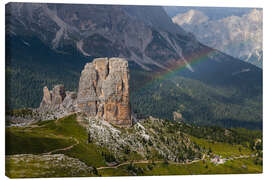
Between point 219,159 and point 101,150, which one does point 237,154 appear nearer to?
point 219,159

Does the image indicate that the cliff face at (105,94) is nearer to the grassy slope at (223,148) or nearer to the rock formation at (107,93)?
the rock formation at (107,93)

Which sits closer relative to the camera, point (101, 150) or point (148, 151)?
point (101, 150)

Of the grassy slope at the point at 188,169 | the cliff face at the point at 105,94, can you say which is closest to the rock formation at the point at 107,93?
the cliff face at the point at 105,94

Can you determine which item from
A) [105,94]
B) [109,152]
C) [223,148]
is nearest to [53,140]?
[109,152]

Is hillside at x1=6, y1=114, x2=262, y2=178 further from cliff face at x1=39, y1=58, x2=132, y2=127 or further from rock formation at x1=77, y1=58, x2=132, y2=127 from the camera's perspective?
cliff face at x1=39, y1=58, x2=132, y2=127

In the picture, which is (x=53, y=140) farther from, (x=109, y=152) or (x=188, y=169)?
(x=188, y=169)

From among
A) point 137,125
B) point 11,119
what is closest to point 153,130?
point 137,125
